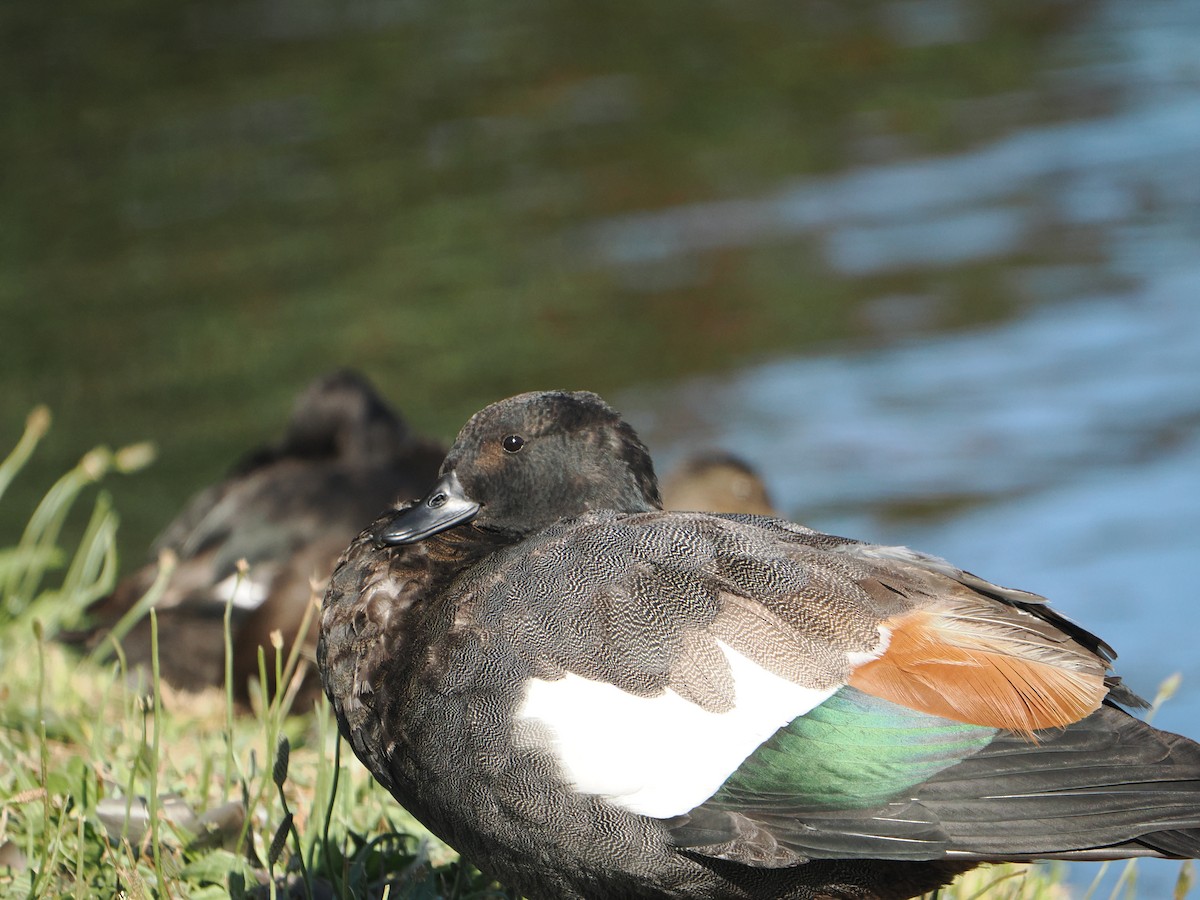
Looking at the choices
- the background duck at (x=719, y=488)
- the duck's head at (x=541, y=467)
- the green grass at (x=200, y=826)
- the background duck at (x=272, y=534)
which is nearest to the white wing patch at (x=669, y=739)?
the green grass at (x=200, y=826)

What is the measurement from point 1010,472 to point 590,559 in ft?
22.6

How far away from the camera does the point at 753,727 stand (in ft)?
8.46

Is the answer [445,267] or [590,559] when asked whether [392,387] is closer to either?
[445,267]

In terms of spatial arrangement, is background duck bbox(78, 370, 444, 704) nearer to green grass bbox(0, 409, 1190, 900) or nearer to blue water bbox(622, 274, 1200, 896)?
green grass bbox(0, 409, 1190, 900)

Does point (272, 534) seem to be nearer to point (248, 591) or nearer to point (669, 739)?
point (248, 591)

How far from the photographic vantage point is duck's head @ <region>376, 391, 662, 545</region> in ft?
10.7

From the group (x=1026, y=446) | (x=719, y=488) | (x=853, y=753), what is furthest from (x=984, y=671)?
(x=1026, y=446)

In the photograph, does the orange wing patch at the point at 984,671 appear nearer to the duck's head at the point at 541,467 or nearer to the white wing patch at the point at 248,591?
the duck's head at the point at 541,467

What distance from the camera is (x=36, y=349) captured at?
38.1 feet

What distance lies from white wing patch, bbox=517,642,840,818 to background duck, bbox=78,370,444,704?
3.00 meters

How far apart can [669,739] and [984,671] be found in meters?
0.55

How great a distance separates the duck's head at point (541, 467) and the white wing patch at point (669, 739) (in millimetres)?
721

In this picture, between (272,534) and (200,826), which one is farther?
(272,534)

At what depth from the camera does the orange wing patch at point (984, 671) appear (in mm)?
2549
